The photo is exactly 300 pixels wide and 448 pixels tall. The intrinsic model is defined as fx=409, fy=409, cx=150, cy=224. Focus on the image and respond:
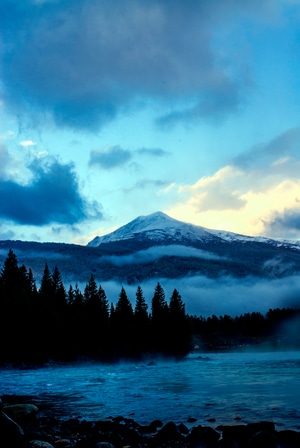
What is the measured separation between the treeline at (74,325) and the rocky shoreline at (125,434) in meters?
56.4

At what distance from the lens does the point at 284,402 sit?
26109 mm

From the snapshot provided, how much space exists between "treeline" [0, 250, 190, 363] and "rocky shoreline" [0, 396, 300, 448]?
56.4m

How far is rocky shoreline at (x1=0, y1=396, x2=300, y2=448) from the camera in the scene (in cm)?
1377

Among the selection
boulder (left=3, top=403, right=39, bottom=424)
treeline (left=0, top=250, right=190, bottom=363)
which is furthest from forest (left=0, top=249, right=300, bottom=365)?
boulder (left=3, top=403, right=39, bottom=424)

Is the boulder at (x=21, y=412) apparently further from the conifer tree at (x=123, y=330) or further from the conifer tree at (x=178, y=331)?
the conifer tree at (x=178, y=331)

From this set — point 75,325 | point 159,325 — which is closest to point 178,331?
point 159,325

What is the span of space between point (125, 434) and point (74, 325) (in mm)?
73068

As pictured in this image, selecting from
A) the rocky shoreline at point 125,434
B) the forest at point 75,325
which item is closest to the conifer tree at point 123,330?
the forest at point 75,325

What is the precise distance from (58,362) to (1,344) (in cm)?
1312

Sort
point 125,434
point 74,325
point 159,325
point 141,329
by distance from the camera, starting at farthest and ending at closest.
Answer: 1. point 159,325
2. point 141,329
3. point 74,325
4. point 125,434

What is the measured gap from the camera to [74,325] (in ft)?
287

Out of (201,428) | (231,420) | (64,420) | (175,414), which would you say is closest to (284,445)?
(201,428)

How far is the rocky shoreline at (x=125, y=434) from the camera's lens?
1377cm

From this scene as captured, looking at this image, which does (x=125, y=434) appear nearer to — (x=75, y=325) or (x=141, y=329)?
(x=75, y=325)
